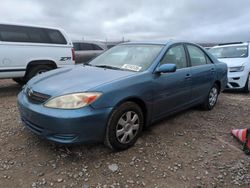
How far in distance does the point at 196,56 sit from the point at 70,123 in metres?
2.99

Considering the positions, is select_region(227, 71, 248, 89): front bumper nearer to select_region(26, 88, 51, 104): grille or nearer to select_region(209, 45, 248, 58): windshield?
select_region(209, 45, 248, 58): windshield

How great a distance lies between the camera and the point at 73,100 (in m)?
2.74

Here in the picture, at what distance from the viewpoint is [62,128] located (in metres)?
2.68

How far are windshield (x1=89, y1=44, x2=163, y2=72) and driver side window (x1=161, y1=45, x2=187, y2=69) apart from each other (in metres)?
0.17

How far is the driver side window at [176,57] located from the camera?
3822 mm

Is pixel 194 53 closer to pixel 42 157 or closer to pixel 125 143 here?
pixel 125 143

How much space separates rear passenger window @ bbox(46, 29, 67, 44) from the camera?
693 centimetres

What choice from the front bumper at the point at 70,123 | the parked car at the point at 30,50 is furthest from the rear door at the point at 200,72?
the parked car at the point at 30,50

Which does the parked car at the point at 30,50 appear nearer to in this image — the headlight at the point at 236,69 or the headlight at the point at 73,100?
the headlight at the point at 73,100

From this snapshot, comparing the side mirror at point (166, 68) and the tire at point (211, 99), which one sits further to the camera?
the tire at point (211, 99)

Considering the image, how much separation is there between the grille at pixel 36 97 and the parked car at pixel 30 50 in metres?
3.41

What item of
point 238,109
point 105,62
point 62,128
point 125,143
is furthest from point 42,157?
point 238,109

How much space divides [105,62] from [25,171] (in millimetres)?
2067

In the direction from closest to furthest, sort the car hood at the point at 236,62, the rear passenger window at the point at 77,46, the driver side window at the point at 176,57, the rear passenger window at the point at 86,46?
the driver side window at the point at 176,57 → the car hood at the point at 236,62 → the rear passenger window at the point at 77,46 → the rear passenger window at the point at 86,46
